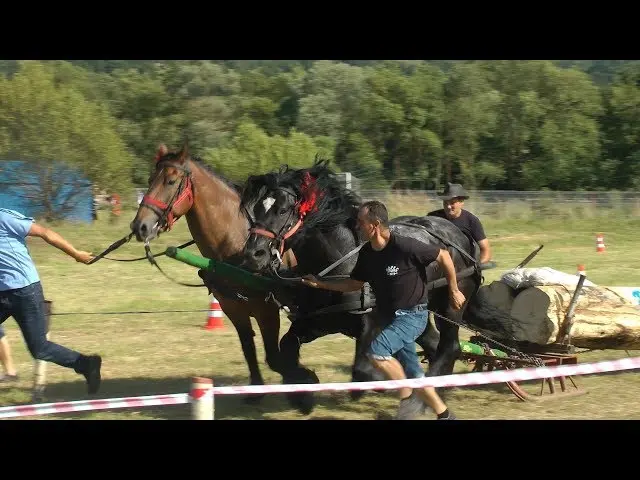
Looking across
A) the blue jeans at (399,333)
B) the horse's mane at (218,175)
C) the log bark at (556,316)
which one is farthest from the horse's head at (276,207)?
the log bark at (556,316)

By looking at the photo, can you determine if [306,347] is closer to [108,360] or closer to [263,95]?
[108,360]

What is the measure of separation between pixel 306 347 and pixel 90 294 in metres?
5.96

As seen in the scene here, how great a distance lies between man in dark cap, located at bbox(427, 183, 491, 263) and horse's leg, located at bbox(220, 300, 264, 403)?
2.27 metres

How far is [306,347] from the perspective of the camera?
10133 mm

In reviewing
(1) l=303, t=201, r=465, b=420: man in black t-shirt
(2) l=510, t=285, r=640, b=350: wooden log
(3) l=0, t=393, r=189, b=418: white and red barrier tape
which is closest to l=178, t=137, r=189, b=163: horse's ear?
(1) l=303, t=201, r=465, b=420: man in black t-shirt

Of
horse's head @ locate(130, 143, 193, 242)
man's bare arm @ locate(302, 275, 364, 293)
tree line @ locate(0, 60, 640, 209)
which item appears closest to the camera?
man's bare arm @ locate(302, 275, 364, 293)

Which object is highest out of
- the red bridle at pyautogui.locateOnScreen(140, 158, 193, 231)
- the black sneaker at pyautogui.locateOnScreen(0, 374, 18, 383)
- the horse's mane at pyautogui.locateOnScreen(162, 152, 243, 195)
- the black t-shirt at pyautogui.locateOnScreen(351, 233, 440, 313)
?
the horse's mane at pyautogui.locateOnScreen(162, 152, 243, 195)

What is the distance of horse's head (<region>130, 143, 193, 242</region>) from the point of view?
6.47m

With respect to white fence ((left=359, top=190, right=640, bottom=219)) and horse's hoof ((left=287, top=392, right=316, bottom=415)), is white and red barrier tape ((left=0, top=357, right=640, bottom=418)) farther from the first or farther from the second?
white fence ((left=359, top=190, right=640, bottom=219))

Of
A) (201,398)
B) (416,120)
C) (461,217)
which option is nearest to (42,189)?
(461,217)

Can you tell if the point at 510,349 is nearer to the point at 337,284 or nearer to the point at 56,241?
the point at 337,284

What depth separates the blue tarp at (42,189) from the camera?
26.6m

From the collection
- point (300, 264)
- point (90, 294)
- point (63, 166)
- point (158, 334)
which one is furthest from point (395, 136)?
point (300, 264)

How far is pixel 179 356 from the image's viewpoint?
9578mm
